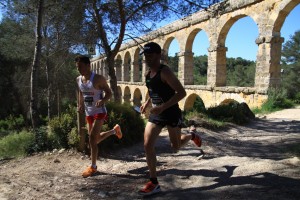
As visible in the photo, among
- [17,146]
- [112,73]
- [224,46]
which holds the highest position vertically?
[224,46]

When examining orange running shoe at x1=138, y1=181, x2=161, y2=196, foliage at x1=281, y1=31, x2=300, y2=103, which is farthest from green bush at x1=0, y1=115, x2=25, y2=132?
foliage at x1=281, y1=31, x2=300, y2=103

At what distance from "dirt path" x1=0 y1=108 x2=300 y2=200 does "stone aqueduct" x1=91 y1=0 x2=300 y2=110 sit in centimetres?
351

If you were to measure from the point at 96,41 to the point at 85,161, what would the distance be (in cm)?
396

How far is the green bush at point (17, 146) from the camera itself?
16.8ft

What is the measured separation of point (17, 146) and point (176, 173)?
10.9 ft

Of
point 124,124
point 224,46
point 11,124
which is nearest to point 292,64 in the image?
point 224,46

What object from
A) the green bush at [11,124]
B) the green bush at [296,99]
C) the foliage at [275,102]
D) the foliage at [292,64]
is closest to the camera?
the foliage at [275,102]

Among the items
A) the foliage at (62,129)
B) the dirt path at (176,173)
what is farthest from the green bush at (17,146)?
the foliage at (62,129)

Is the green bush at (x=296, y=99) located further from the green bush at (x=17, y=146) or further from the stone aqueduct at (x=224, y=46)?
the green bush at (x=17, y=146)

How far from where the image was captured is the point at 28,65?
15930 millimetres

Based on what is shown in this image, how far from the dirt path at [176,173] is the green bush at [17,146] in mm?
371

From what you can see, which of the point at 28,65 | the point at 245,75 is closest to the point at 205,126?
the point at 28,65

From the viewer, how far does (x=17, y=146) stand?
541 centimetres

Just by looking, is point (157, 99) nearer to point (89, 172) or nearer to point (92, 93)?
point (92, 93)
